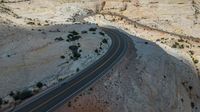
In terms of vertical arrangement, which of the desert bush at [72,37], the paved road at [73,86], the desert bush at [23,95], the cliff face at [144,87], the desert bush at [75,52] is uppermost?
the desert bush at [72,37]

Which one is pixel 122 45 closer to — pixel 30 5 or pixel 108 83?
pixel 108 83

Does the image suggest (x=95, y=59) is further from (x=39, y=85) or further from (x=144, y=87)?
(x=39, y=85)

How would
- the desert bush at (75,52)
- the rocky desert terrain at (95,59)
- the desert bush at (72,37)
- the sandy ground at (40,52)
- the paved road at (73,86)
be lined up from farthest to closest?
the desert bush at (72,37)
the desert bush at (75,52)
the sandy ground at (40,52)
the rocky desert terrain at (95,59)
the paved road at (73,86)

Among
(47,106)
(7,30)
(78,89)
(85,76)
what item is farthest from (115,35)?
(47,106)

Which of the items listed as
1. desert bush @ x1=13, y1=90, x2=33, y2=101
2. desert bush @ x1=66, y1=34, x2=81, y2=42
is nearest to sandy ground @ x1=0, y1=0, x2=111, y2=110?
desert bush @ x1=66, y1=34, x2=81, y2=42

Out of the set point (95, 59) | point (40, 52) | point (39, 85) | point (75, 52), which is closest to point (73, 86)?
point (39, 85)

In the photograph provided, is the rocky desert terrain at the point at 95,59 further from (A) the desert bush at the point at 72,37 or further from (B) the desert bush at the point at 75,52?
(B) the desert bush at the point at 75,52

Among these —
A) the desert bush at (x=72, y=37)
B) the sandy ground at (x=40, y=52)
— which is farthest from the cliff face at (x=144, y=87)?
the desert bush at (x=72, y=37)
